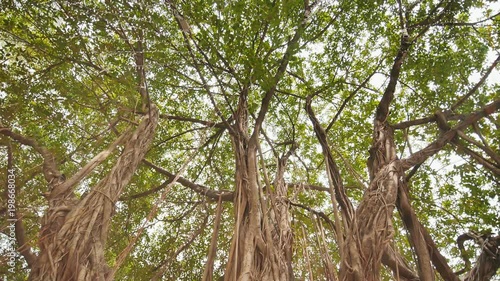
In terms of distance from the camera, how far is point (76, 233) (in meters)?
1.67

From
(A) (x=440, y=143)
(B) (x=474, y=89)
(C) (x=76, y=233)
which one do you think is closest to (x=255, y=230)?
(C) (x=76, y=233)

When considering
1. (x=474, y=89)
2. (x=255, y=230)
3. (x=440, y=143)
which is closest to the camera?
(x=255, y=230)

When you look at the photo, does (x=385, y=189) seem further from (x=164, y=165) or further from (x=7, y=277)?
(x=7, y=277)

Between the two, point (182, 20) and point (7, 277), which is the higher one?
point (182, 20)

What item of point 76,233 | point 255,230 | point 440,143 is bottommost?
point 76,233

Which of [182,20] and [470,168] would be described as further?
[470,168]

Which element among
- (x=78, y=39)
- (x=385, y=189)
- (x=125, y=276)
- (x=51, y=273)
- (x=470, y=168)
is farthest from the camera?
(x=125, y=276)

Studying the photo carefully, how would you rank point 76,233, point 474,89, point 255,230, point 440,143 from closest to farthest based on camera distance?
point 76,233 < point 255,230 < point 440,143 < point 474,89

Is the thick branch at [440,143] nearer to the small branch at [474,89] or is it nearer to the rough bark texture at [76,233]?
the small branch at [474,89]

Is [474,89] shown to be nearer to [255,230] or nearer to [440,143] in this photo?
[440,143]

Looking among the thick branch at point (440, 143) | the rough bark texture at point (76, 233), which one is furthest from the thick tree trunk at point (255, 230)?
the thick branch at point (440, 143)

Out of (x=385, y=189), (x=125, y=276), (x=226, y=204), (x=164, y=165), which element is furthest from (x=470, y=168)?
(x=125, y=276)

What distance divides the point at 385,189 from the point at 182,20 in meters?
1.61

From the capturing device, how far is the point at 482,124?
2.91 meters
